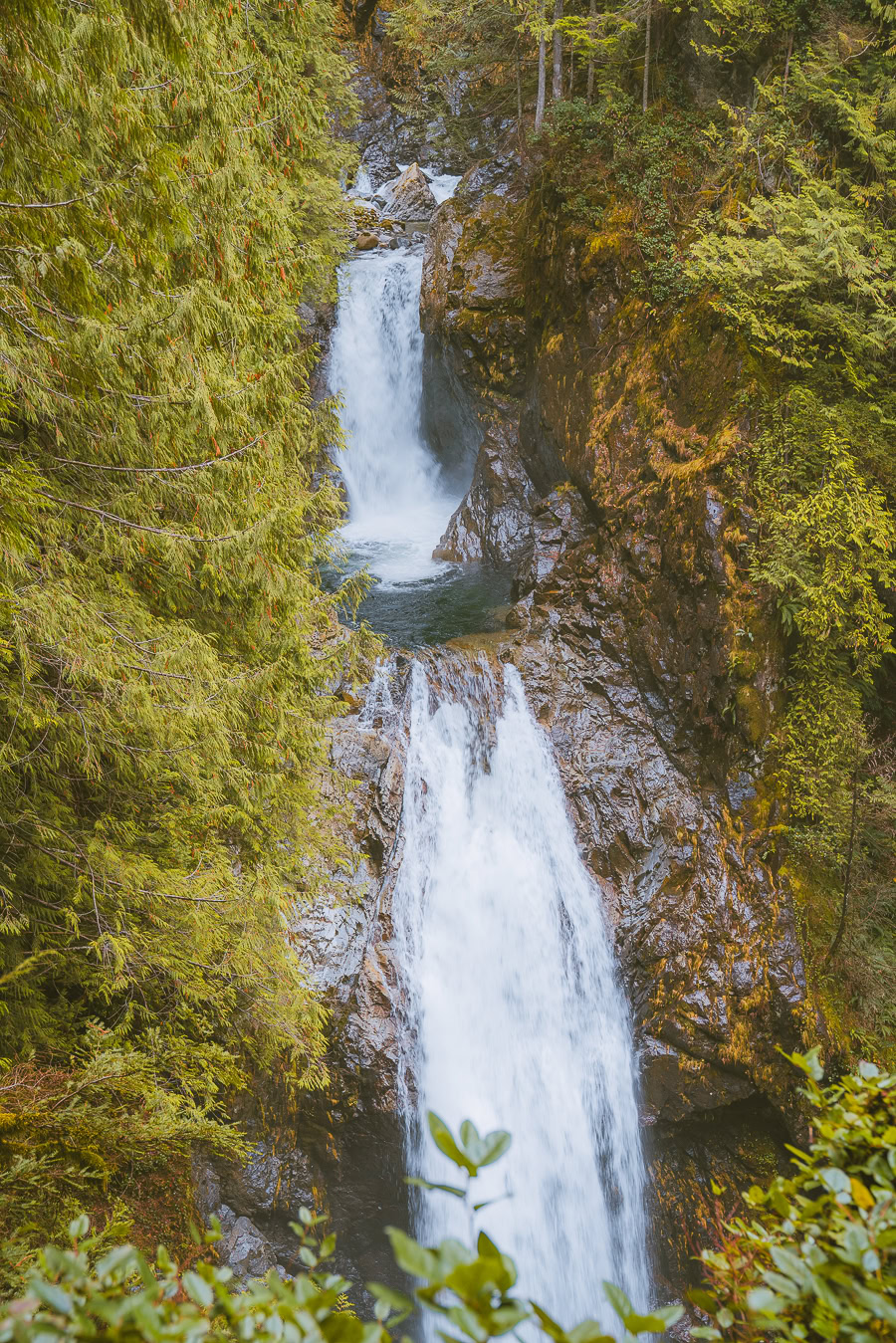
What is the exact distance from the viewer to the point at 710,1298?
4.45 ft

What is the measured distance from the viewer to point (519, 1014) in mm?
6984

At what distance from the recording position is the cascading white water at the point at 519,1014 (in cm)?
643

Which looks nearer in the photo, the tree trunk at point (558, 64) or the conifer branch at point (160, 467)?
the conifer branch at point (160, 467)

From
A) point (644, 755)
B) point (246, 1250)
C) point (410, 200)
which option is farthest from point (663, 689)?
point (410, 200)

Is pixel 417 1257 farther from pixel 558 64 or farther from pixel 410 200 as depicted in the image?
pixel 410 200

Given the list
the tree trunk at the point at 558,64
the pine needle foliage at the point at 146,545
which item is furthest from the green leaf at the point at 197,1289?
the tree trunk at the point at 558,64

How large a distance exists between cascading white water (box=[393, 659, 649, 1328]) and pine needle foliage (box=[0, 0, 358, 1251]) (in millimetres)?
2543

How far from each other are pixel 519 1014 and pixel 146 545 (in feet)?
19.8

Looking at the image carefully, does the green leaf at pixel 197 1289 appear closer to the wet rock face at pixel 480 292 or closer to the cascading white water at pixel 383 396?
the wet rock face at pixel 480 292

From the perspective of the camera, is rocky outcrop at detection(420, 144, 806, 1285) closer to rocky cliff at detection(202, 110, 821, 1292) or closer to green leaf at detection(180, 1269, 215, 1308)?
rocky cliff at detection(202, 110, 821, 1292)

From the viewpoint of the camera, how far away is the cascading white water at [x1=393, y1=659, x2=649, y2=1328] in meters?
6.43

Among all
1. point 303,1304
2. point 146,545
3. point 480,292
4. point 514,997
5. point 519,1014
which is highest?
point 480,292

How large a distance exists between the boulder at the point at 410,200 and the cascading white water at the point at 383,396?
4058mm

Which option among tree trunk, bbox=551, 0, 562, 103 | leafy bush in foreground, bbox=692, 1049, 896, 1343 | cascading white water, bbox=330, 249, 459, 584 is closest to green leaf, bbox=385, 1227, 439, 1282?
leafy bush in foreground, bbox=692, 1049, 896, 1343
